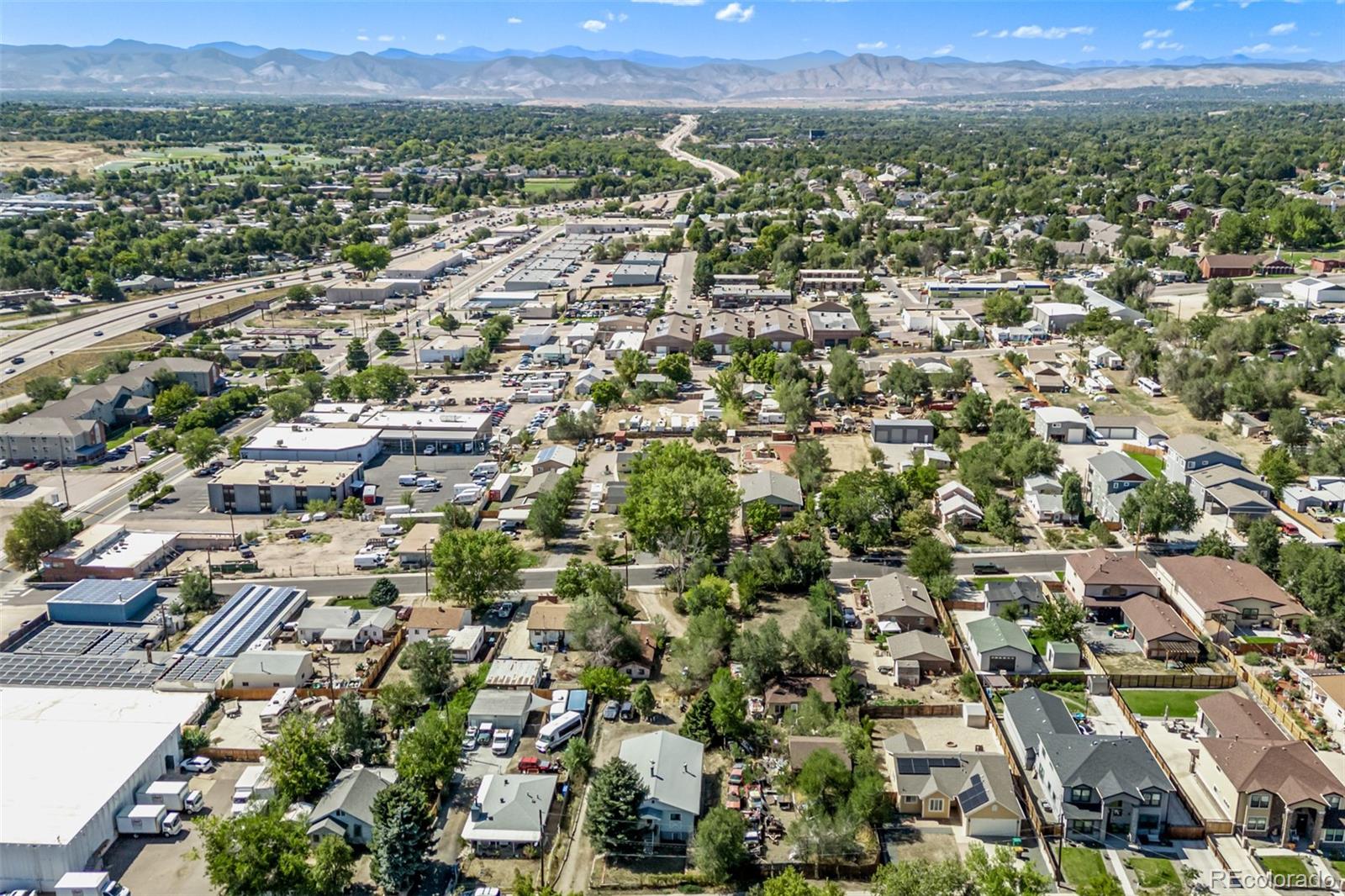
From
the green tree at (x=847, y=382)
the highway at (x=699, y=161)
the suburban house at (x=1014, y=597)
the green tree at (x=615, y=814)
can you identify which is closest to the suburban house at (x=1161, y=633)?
the suburban house at (x=1014, y=597)

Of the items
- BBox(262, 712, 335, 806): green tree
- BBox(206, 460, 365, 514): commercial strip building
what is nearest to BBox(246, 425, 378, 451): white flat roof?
BBox(206, 460, 365, 514): commercial strip building

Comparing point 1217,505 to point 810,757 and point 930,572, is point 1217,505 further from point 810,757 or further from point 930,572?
point 810,757

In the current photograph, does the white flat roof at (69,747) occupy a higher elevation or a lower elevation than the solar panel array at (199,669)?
higher

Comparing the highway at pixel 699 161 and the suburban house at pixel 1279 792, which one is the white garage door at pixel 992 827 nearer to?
the suburban house at pixel 1279 792

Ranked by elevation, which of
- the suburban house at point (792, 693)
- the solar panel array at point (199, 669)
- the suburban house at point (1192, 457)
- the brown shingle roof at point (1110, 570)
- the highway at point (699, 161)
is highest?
the highway at point (699, 161)

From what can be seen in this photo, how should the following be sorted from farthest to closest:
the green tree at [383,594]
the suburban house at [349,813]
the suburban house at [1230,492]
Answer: the suburban house at [1230,492] → the green tree at [383,594] → the suburban house at [349,813]

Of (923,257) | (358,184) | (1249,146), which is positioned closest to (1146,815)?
(923,257)
